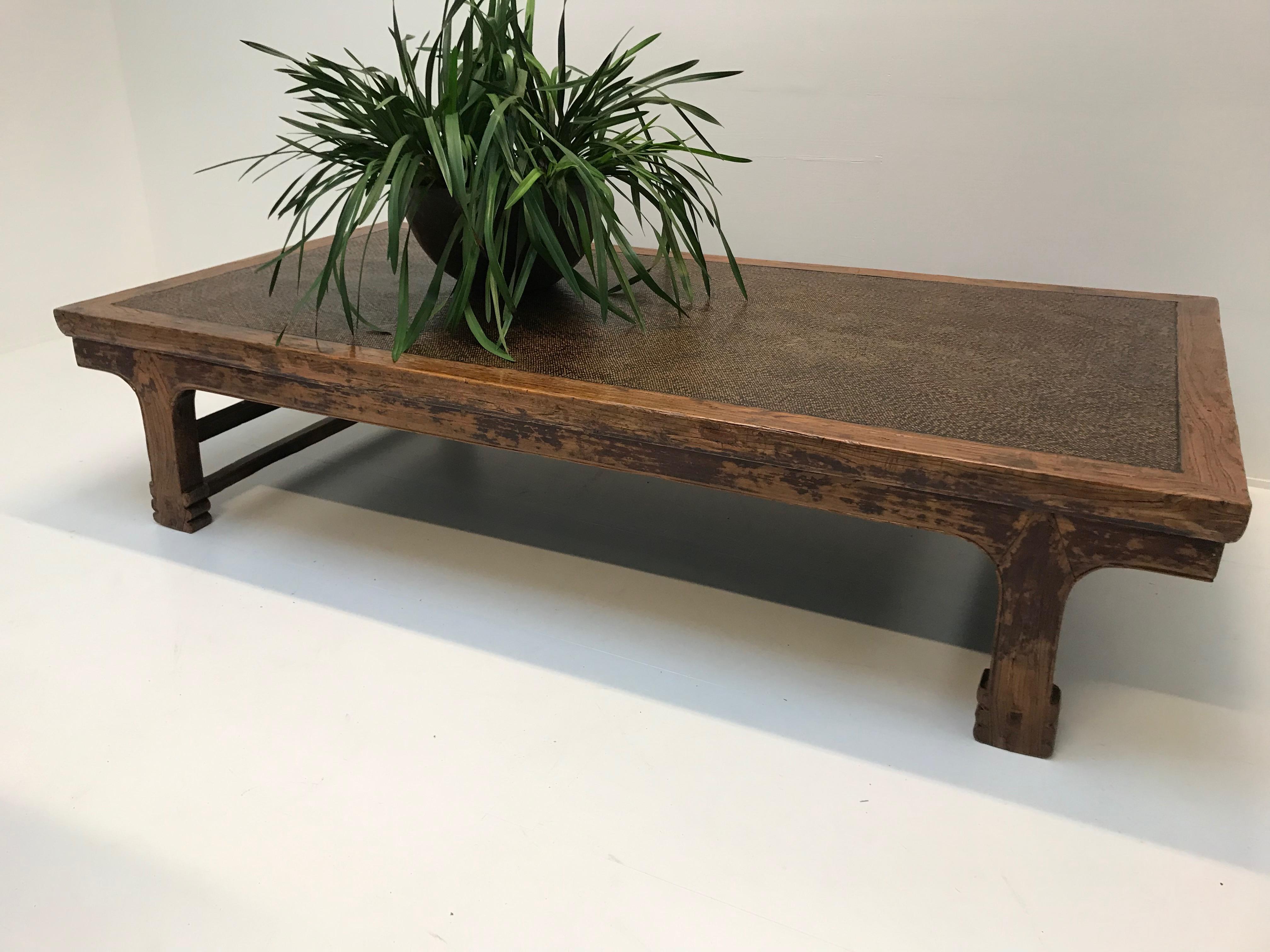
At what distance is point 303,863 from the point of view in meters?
1.21

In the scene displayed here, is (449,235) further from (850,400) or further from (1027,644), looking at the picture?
(1027,644)

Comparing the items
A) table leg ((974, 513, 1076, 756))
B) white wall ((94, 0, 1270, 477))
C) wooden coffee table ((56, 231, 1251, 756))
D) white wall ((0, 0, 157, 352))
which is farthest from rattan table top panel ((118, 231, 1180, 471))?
white wall ((0, 0, 157, 352))

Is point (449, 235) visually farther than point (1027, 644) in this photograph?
Yes

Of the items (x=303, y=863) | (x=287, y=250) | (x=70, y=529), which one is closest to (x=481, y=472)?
(x=287, y=250)

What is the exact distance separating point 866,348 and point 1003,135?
95 centimetres

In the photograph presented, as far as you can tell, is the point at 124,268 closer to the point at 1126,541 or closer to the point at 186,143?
the point at 186,143

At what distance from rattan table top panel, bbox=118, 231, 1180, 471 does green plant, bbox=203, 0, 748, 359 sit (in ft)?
0.21

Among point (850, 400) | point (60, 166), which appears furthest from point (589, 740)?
point (60, 166)

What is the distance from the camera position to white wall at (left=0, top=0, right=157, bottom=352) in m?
3.13

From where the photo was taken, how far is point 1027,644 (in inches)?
53.4

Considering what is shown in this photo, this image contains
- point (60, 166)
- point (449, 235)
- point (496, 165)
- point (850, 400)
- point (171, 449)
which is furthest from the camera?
point (60, 166)

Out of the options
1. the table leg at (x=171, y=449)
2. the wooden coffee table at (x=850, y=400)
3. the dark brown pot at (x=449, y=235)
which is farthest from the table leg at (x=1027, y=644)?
the table leg at (x=171, y=449)

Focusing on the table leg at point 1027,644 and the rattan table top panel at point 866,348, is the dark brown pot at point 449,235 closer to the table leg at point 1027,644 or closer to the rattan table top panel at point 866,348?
the rattan table top panel at point 866,348

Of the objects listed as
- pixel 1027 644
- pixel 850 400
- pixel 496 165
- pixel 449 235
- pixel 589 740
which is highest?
pixel 496 165
